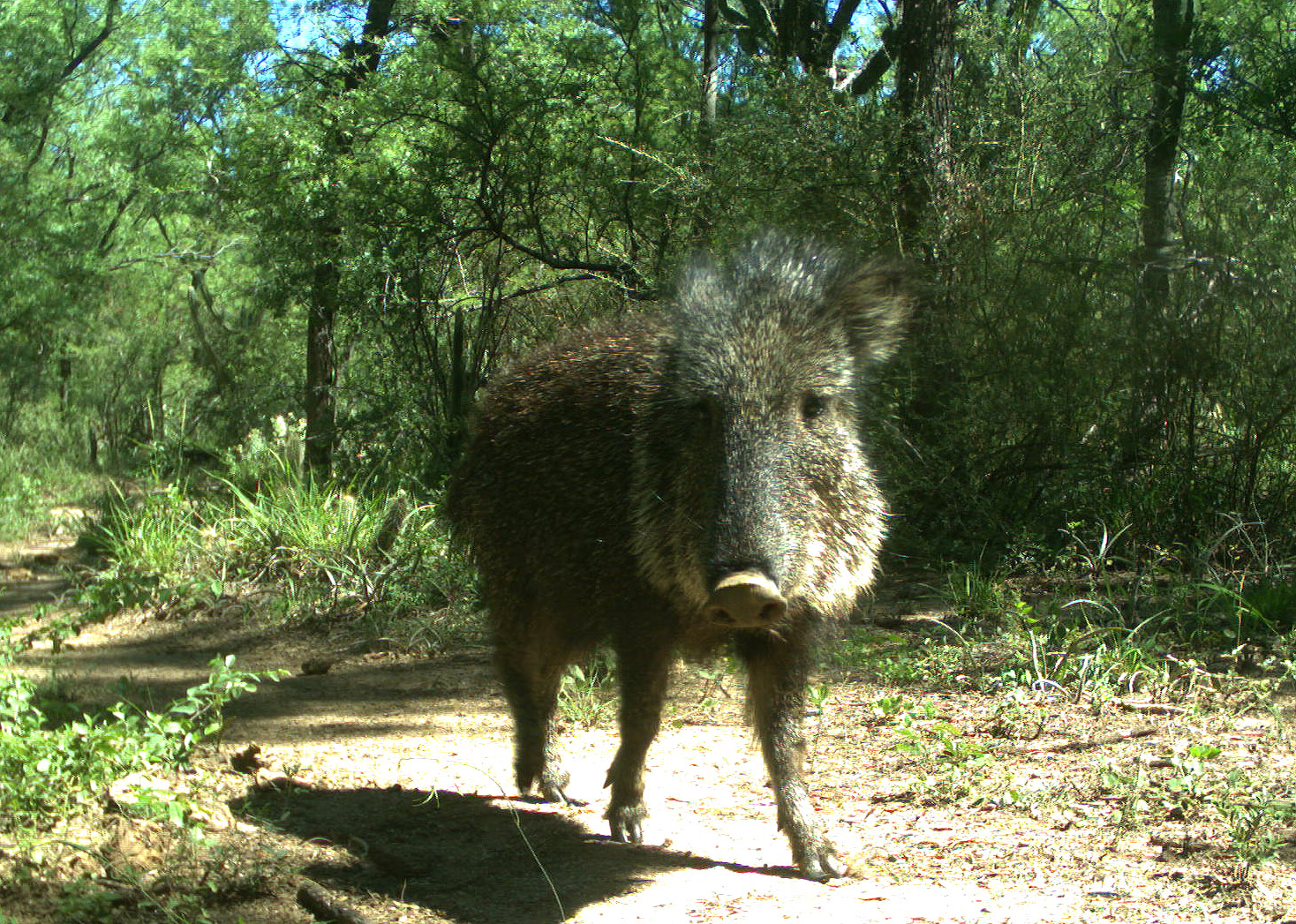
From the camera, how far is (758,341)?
3.37m

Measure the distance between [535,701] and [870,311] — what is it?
1789 mm

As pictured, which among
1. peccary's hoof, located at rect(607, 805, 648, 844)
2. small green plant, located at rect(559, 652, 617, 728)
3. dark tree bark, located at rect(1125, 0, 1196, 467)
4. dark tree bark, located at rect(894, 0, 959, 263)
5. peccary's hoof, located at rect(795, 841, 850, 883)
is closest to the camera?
peccary's hoof, located at rect(795, 841, 850, 883)

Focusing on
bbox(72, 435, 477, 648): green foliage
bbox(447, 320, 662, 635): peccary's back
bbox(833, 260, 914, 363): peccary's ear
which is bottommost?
bbox(72, 435, 477, 648): green foliage

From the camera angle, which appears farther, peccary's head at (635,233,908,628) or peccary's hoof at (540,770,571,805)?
peccary's hoof at (540,770,571,805)

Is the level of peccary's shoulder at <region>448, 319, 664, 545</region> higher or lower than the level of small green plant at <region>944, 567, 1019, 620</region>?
higher

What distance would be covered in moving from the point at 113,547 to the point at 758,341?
6041 mm

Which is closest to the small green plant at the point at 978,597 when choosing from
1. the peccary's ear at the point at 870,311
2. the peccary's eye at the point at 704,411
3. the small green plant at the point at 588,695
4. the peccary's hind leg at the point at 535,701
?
the small green plant at the point at 588,695

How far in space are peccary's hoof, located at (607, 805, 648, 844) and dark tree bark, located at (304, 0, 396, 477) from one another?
5.45m

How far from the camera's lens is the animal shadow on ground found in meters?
3.11

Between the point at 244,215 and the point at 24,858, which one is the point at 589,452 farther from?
the point at 244,215

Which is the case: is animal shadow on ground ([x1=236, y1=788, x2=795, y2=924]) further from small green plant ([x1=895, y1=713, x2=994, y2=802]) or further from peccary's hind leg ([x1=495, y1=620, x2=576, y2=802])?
small green plant ([x1=895, y1=713, x2=994, y2=802])

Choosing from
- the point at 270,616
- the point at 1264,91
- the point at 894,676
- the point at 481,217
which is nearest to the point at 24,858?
the point at 894,676

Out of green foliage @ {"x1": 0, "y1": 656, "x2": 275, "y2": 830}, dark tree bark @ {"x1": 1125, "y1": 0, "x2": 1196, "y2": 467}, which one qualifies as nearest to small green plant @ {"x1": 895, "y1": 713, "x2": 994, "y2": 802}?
green foliage @ {"x1": 0, "y1": 656, "x2": 275, "y2": 830}

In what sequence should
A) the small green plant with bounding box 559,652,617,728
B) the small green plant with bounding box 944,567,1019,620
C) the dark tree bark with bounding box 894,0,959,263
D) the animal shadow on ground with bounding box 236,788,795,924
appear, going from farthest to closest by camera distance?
1. the dark tree bark with bounding box 894,0,959,263
2. the small green plant with bounding box 944,567,1019,620
3. the small green plant with bounding box 559,652,617,728
4. the animal shadow on ground with bounding box 236,788,795,924
